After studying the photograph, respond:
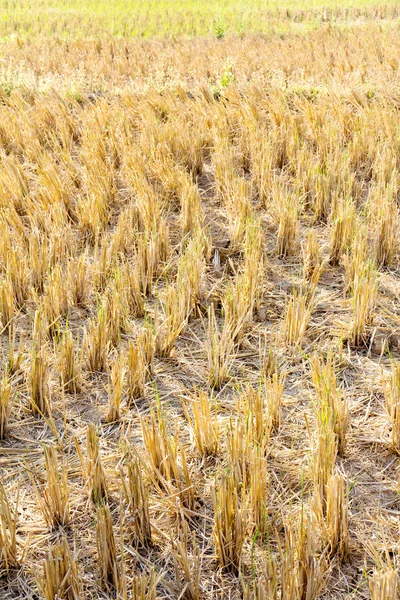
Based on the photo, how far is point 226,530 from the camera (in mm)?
1643

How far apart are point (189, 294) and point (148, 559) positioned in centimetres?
130

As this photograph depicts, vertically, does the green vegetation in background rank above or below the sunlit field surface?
above

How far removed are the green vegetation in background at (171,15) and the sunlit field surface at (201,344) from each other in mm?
4757

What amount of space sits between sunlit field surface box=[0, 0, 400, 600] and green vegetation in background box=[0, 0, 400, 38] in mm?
4757

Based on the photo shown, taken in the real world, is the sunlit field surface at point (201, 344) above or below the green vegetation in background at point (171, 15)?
below

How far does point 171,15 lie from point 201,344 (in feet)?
34.6

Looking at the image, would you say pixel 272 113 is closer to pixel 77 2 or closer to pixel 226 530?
pixel 226 530

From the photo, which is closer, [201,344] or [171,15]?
[201,344]

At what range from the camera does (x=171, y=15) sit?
11656mm

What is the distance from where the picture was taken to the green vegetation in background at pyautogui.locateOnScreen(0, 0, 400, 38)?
1041 centimetres

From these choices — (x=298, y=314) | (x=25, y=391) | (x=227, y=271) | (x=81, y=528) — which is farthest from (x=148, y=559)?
(x=227, y=271)

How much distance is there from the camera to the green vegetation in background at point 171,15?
10414 millimetres

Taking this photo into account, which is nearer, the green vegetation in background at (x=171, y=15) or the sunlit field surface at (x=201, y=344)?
the sunlit field surface at (x=201, y=344)

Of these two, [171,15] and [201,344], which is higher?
[171,15]
